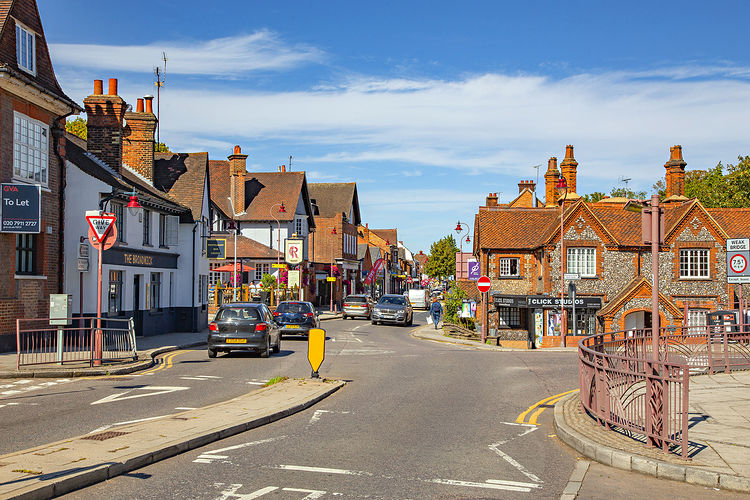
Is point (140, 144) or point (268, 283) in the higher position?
point (140, 144)

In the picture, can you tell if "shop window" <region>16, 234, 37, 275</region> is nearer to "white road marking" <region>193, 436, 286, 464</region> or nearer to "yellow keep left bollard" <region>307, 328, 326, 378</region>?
"yellow keep left bollard" <region>307, 328, 326, 378</region>

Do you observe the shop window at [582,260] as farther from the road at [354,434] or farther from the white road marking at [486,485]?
the white road marking at [486,485]

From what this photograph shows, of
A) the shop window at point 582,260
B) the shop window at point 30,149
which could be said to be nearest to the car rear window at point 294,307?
the shop window at point 30,149

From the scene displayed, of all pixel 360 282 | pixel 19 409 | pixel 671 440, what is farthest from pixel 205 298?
pixel 360 282

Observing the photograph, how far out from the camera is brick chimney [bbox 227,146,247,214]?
196 ft

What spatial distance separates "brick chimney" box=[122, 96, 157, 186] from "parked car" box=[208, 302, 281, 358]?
14.9 m

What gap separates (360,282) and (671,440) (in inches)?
3226

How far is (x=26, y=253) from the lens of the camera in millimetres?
22094

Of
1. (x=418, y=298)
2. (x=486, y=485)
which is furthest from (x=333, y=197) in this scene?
(x=486, y=485)

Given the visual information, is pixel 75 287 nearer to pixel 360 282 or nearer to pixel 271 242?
pixel 271 242

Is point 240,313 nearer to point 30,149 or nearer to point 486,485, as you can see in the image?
point 30,149

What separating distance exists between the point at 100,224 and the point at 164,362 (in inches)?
175

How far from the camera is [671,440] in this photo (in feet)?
28.3

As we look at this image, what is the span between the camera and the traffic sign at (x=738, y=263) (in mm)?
21922
